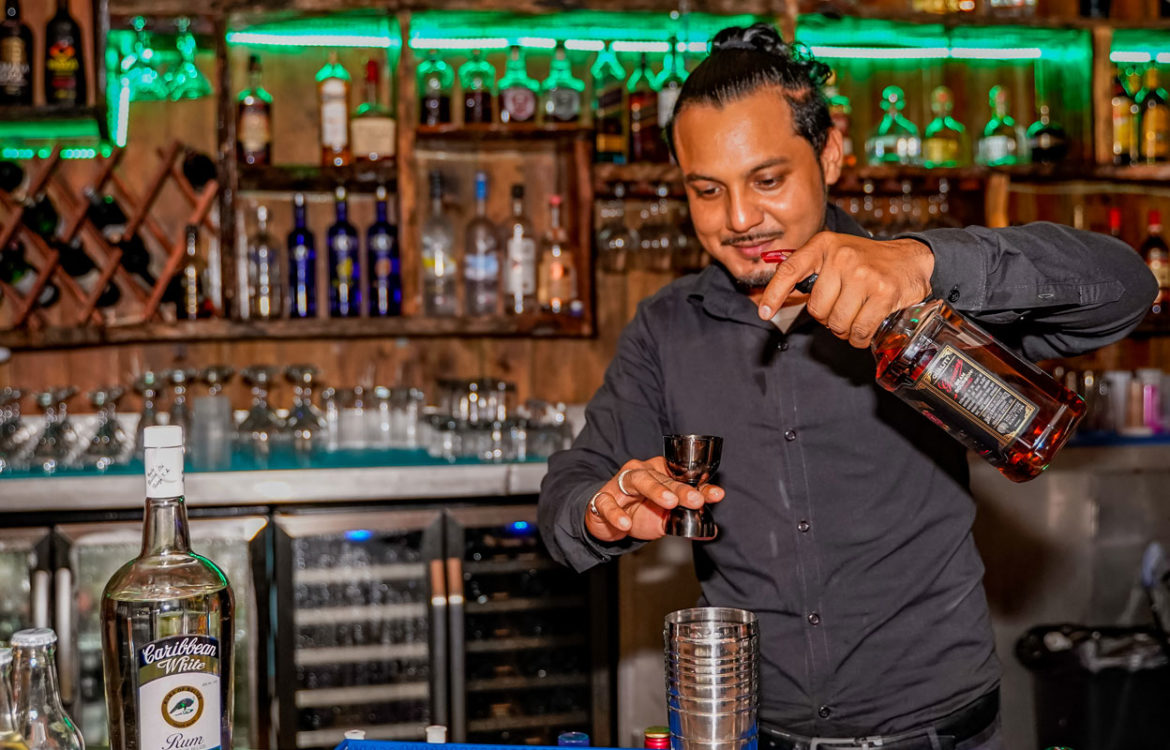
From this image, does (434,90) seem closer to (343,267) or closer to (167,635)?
(343,267)

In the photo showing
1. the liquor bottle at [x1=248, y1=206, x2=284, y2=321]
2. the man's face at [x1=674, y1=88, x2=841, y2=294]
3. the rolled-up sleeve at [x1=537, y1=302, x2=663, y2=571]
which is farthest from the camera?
the liquor bottle at [x1=248, y1=206, x2=284, y2=321]

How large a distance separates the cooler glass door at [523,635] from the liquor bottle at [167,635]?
1750mm

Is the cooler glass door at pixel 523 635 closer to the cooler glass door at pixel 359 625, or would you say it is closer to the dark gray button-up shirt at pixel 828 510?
the cooler glass door at pixel 359 625

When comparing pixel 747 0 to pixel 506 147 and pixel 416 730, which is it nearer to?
pixel 506 147

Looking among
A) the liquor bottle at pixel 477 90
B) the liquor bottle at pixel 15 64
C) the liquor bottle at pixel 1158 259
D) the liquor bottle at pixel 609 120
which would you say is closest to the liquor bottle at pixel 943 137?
the liquor bottle at pixel 1158 259

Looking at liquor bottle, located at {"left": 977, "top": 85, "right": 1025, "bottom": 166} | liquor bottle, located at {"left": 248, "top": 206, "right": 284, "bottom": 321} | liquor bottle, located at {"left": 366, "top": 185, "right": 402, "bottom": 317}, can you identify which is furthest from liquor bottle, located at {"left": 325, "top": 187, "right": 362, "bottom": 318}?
liquor bottle, located at {"left": 977, "top": 85, "right": 1025, "bottom": 166}

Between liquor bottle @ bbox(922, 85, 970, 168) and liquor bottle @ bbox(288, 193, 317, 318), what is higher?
liquor bottle @ bbox(922, 85, 970, 168)

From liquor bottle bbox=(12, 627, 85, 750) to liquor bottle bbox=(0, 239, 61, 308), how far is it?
2.48 meters

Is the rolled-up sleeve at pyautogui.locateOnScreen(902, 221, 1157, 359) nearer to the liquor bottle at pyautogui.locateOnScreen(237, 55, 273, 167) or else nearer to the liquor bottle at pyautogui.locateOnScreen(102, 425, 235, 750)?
the liquor bottle at pyautogui.locateOnScreen(102, 425, 235, 750)

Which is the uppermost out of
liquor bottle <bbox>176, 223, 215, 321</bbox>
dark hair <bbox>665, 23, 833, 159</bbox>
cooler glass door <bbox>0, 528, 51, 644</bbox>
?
dark hair <bbox>665, 23, 833, 159</bbox>

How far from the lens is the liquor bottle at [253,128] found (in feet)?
10.1

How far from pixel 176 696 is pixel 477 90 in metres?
2.55

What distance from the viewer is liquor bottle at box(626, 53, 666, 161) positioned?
10.4ft

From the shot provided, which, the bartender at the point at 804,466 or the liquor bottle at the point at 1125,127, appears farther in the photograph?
the liquor bottle at the point at 1125,127
